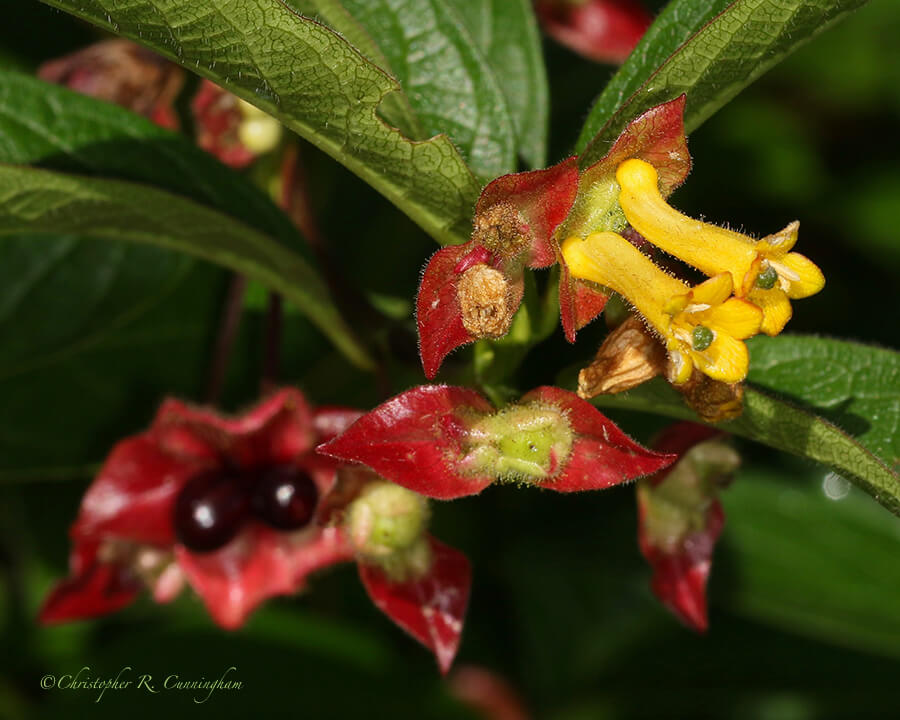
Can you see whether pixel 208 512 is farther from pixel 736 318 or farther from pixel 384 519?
pixel 736 318

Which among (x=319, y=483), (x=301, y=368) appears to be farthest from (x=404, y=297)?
(x=319, y=483)

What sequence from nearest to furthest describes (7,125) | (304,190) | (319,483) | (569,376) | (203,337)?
(569,376) < (7,125) < (319,483) < (304,190) < (203,337)

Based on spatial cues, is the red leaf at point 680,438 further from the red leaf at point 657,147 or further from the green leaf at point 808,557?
the green leaf at point 808,557

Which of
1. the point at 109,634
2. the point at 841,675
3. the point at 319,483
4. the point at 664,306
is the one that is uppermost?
the point at 664,306

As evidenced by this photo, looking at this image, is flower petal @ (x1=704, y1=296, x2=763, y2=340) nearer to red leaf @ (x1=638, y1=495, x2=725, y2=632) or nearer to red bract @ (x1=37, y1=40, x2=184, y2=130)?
red leaf @ (x1=638, y1=495, x2=725, y2=632)

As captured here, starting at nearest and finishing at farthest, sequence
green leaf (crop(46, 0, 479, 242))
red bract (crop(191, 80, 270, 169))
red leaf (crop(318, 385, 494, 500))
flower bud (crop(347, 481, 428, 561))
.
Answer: green leaf (crop(46, 0, 479, 242)), red leaf (crop(318, 385, 494, 500)), flower bud (crop(347, 481, 428, 561)), red bract (crop(191, 80, 270, 169))

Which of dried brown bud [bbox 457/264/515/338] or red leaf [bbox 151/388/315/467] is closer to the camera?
dried brown bud [bbox 457/264/515/338]

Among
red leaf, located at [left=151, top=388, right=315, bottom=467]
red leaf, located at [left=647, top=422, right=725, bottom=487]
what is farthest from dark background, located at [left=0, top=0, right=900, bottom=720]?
red leaf, located at [left=647, top=422, right=725, bottom=487]

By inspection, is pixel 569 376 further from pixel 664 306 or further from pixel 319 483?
pixel 319 483
